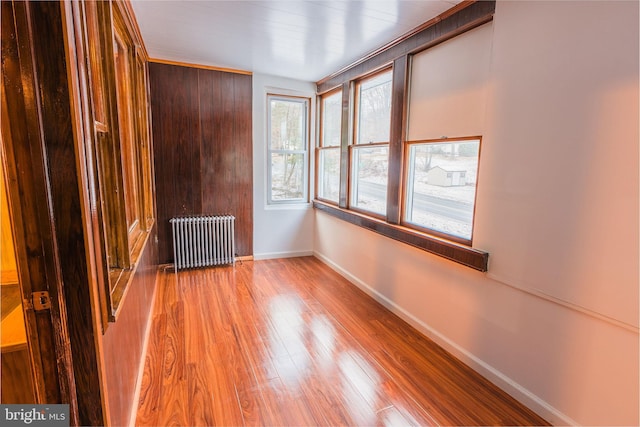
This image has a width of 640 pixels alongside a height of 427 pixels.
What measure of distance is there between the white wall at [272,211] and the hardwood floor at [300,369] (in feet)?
4.27

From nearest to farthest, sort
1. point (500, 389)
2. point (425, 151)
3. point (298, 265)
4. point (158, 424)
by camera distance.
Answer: point (158, 424)
point (500, 389)
point (425, 151)
point (298, 265)

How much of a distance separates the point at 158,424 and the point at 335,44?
3141 millimetres

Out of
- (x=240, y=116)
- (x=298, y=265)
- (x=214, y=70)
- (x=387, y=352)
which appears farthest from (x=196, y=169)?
(x=387, y=352)

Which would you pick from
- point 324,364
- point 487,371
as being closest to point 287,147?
point 324,364

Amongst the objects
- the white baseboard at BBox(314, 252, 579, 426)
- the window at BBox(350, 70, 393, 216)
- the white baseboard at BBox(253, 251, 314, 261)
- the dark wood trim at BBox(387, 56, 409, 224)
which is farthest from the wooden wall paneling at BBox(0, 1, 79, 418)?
the white baseboard at BBox(253, 251, 314, 261)

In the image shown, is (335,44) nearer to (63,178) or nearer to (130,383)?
(63,178)

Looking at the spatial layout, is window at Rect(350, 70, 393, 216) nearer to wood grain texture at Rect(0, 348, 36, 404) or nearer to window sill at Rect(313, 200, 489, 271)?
window sill at Rect(313, 200, 489, 271)

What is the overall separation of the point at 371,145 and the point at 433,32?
118 centimetres

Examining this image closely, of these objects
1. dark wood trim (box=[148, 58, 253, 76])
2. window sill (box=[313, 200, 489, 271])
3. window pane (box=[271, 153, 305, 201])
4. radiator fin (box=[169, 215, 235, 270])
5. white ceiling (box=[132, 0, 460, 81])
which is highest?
dark wood trim (box=[148, 58, 253, 76])

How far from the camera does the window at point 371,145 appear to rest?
316 cm

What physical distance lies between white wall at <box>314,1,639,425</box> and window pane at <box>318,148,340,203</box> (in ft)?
7.26

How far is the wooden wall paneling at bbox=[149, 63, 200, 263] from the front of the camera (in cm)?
374

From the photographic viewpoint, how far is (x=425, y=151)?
8.72ft

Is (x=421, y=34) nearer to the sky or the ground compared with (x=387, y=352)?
nearer to the sky
